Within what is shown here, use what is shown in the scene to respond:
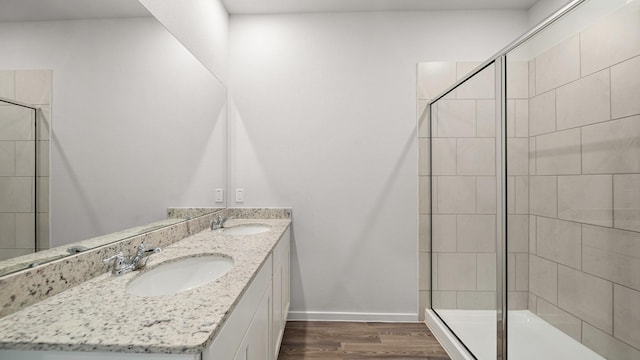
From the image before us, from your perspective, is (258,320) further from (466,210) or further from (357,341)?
(466,210)

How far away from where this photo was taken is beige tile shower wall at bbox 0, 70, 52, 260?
749 mm

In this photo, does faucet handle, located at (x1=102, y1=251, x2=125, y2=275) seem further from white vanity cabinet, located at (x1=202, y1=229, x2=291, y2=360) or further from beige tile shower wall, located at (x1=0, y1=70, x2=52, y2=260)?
white vanity cabinet, located at (x1=202, y1=229, x2=291, y2=360)

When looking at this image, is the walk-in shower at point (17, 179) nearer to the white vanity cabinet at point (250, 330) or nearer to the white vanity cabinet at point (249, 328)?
the white vanity cabinet at point (250, 330)

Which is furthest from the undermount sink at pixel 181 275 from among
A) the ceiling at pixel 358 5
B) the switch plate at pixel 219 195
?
the ceiling at pixel 358 5

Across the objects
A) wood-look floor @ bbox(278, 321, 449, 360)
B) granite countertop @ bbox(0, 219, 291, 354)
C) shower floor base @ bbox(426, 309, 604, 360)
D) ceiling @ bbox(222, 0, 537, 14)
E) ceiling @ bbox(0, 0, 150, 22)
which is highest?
ceiling @ bbox(222, 0, 537, 14)

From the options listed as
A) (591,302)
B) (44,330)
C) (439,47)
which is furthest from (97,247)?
(439,47)

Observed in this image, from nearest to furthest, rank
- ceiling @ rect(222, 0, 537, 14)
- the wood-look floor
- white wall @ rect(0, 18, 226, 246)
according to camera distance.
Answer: white wall @ rect(0, 18, 226, 246)
the wood-look floor
ceiling @ rect(222, 0, 537, 14)

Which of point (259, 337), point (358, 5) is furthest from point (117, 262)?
point (358, 5)

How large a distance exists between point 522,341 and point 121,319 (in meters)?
1.95

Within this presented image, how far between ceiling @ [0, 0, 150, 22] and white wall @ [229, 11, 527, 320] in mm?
1231

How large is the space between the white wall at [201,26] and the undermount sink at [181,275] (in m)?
1.27

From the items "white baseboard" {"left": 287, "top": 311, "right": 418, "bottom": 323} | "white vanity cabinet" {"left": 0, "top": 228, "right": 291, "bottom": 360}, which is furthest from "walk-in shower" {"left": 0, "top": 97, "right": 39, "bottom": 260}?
"white baseboard" {"left": 287, "top": 311, "right": 418, "bottom": 323}

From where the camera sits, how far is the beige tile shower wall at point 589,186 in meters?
1.19

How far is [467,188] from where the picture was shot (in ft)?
6.46
